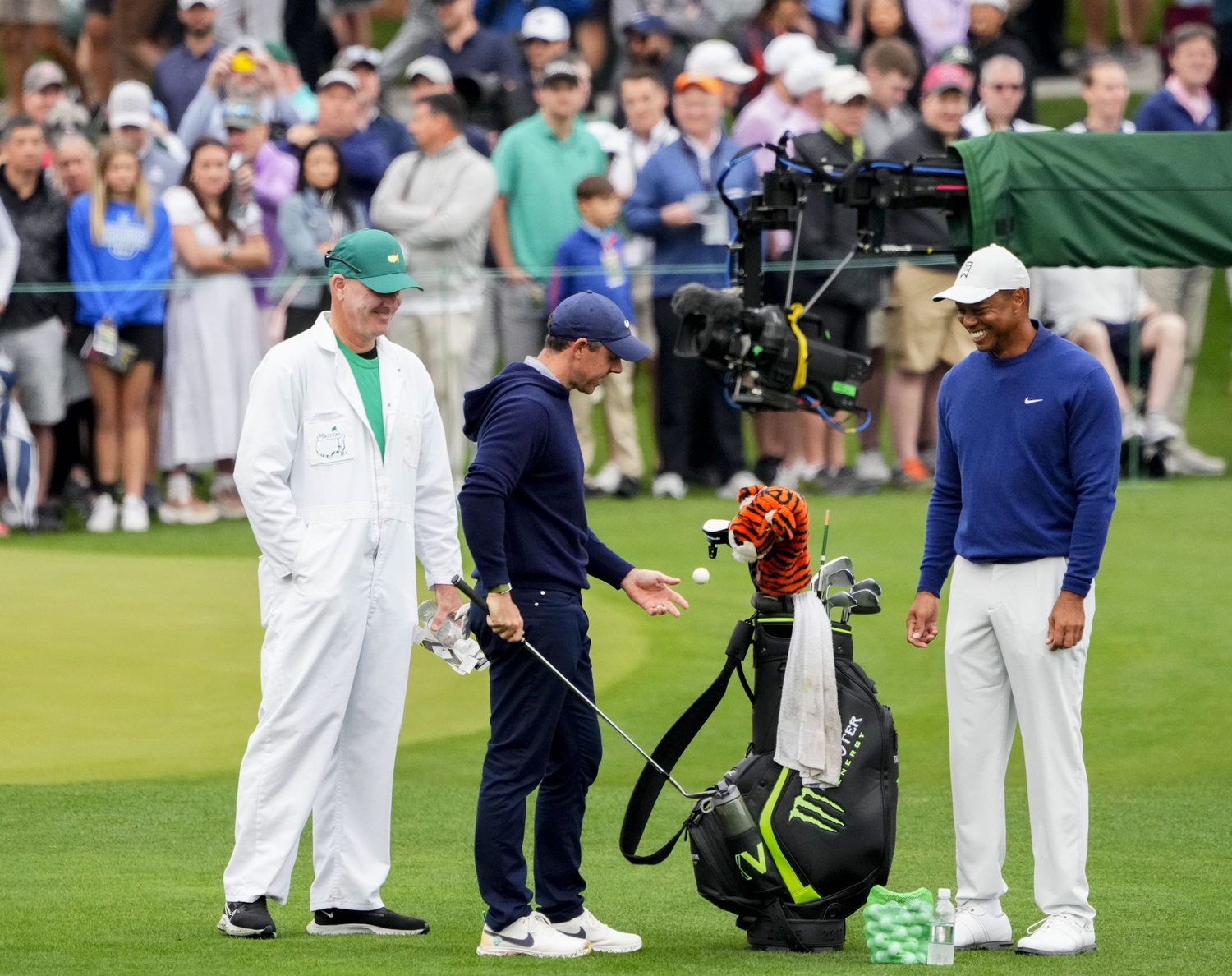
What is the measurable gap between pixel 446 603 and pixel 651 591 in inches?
28.5

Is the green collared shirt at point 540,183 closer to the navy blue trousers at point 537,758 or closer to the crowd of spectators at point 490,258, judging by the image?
the crowd of spectators at point 490,258

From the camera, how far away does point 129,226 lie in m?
14.7

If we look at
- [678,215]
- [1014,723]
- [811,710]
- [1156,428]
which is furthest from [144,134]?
[1014,723]

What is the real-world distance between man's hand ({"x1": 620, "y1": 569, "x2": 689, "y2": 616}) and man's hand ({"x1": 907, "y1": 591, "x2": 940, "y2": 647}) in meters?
0.87

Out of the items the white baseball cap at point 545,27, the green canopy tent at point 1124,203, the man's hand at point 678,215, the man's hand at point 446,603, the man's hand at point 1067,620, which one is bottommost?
the man's hand at point 446,603

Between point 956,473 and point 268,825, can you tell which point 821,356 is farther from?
point 268,825

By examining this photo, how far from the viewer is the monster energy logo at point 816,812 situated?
7.29m

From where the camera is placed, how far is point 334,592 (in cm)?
721

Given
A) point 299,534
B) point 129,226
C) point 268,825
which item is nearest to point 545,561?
point 299,534

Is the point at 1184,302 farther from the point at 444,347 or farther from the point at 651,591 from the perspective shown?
the point at 651,591

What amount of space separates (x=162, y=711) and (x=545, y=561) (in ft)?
14.4

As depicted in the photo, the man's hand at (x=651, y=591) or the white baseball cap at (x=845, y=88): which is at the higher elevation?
the white baseball cap at (x=845, y=88)

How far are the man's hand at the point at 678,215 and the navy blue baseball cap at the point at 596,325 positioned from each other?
8138 mm

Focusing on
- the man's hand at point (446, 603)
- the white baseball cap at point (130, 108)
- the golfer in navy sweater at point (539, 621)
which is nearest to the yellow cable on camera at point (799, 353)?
the golfer in navy sweater at point (539, 621)
